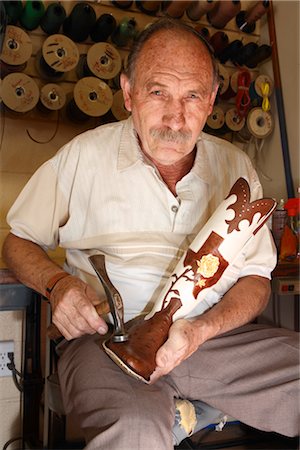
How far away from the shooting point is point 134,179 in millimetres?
1199

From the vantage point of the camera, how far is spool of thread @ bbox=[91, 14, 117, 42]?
2121 mm

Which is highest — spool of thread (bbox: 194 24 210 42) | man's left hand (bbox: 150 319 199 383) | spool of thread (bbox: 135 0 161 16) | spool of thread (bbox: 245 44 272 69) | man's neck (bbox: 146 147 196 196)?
spool of thread (bbox: 135 0 161 16)

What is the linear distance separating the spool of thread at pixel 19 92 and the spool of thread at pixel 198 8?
0.92m

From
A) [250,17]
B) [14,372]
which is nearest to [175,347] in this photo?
[14,372]

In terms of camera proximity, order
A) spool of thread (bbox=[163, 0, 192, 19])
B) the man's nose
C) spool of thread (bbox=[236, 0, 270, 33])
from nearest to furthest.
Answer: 1. the man's nose
2. spool of thread (bbox=[163, 0, 192, 19])
3. spool of thread (bbox=[236, 0, 270, 33])

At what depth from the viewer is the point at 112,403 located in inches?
32.5

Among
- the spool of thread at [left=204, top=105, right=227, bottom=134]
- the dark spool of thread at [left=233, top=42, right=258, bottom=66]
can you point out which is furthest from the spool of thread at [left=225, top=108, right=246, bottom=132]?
the dark spool of thread at [left=233, top=42, right=258, bottom=66]

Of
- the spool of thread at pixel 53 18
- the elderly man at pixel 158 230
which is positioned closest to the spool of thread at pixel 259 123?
the spool of thread at pixel 53 18

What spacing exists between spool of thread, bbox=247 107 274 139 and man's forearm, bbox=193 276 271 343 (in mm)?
1295

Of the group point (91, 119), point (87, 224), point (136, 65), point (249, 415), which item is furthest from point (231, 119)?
point (249, 415)

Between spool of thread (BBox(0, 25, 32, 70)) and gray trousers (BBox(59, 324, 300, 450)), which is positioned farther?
spool of thread (BBox(0, 25, 32, 70))

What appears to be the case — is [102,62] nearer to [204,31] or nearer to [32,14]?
[32,14]

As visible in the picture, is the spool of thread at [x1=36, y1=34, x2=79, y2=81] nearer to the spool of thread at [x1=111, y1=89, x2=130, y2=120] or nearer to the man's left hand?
the spool of thread at [x1=111, y1=89, x2=130, y2=120]

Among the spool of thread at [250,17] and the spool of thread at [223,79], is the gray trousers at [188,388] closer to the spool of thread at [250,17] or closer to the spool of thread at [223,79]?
the spool of thread at [223,79]
